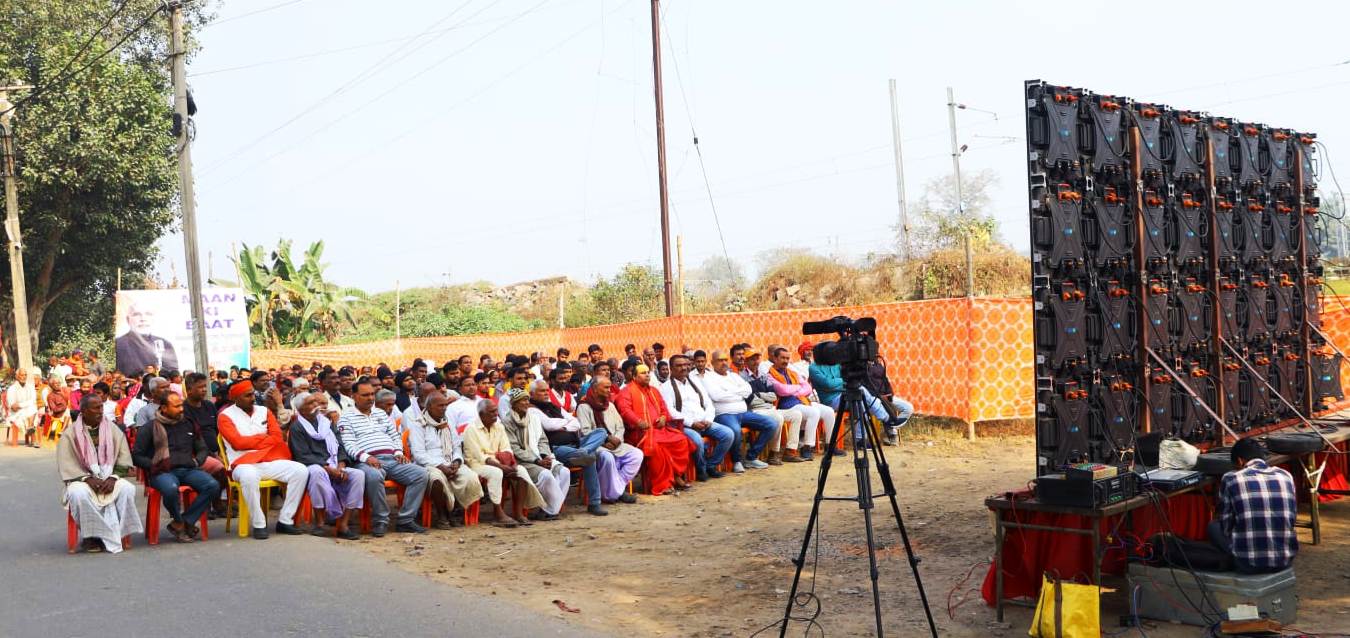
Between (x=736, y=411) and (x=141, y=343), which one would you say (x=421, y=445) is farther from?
→ (x=141, y=343)

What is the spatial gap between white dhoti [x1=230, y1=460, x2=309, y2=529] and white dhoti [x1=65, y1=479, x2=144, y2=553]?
955 millimetres

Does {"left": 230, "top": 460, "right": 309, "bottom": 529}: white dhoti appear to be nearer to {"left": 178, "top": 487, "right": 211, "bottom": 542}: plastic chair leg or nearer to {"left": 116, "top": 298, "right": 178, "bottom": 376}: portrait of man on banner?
{"left": 178, "top": 487, "right": 211, "bottom": 542}: plastic chair leg

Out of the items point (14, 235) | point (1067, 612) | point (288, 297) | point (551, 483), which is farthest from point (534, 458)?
point (288, 297)

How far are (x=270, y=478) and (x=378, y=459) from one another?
3.26 feet

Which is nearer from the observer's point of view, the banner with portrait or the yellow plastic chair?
the yellow plastic chair

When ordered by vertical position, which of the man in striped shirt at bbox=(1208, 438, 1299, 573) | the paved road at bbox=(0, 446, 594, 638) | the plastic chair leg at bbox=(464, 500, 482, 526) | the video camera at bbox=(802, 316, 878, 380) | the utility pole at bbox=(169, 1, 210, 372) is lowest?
the plastic chair leg at bbox=(464, 500, 482, 526)

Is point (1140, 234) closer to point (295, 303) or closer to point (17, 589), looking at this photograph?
point (17, 589)

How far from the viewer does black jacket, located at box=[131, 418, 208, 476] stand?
9.61 metres

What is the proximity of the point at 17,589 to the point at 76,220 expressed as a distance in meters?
24.6

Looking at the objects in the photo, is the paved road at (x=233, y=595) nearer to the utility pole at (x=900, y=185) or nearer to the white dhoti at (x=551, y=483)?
the white dhoti at (x=551, y=483)

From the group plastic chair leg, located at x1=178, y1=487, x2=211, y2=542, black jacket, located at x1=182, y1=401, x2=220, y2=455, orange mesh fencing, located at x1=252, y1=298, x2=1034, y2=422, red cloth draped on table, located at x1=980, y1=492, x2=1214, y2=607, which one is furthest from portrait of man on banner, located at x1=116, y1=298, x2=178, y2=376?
red cloth draped on table, located at x1=980, y1=492, x2=1214, y2=607

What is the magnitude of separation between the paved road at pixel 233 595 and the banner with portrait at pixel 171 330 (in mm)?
14007

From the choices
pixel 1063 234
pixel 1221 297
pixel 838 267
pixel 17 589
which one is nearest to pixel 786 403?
pixel 1221 297

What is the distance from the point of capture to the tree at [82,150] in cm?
2648
